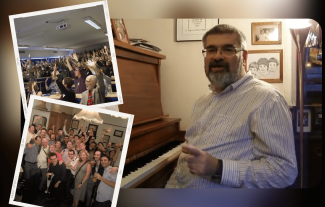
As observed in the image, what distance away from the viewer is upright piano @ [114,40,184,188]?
2.88 feet

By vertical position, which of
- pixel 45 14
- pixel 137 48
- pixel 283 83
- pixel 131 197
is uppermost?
pixel 45 14

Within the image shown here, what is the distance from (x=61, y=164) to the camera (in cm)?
89

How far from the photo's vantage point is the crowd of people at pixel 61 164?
88 centimetres

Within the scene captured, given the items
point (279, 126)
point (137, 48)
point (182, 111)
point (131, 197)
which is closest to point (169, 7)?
point (137, 48)

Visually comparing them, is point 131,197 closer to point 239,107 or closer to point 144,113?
point 144,113

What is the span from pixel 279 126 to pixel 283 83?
129 millimetres

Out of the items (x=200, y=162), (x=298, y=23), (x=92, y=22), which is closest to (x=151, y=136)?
(x=200, y=162)

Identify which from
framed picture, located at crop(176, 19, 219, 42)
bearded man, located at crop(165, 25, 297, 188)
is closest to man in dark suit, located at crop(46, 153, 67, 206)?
bearded man, located at crop(165, 25, 297, 188)

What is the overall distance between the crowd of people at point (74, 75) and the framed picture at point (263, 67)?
1.36 ft

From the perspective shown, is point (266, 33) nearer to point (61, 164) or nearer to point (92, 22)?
point (92, 22)

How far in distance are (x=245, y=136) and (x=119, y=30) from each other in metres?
0.48

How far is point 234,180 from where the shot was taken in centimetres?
86

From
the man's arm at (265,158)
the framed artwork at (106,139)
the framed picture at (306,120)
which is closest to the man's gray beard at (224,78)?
the man's arm at (265,158)

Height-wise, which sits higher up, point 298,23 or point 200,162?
point 298,23
